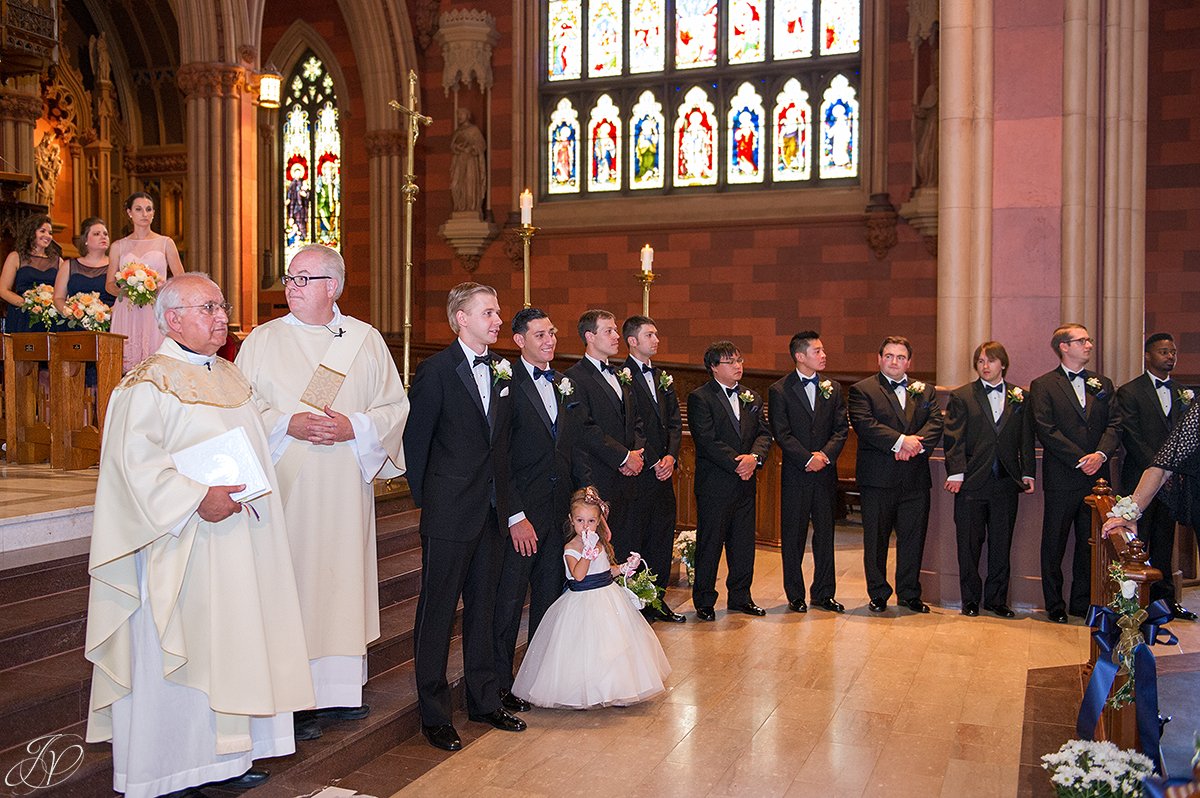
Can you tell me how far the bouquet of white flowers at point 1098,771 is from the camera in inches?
132

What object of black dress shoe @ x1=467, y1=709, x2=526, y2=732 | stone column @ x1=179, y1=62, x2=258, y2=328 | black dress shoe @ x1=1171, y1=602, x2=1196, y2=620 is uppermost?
stone column @ x1=179, y1=62, x2=258, y2=328

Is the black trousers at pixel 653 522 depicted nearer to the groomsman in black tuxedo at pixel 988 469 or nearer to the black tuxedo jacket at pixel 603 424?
the black tuxedo jacket at pixel 603 424

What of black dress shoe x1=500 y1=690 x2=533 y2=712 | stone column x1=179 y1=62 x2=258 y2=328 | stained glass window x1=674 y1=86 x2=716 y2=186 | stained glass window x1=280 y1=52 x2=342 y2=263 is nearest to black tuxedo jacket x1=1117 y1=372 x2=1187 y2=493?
black dress shoe x1=500 y1=690 x2=533 y2=712

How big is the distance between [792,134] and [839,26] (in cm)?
127

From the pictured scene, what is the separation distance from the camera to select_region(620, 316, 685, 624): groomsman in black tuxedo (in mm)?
6473

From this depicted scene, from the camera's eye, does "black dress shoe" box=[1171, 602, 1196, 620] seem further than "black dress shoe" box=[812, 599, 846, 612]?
No

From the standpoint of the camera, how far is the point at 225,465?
350cm

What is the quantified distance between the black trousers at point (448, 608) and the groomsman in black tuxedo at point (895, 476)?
3132mm

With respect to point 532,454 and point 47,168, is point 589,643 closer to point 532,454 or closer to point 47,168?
point 532,454

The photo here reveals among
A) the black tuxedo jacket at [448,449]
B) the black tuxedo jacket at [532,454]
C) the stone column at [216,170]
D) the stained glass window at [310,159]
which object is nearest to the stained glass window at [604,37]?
the stained glass window at [310,159]

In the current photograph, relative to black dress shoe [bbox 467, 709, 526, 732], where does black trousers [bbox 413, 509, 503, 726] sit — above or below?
above

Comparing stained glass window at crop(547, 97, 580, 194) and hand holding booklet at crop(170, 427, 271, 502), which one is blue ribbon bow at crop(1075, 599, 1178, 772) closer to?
hand holding booklet at crop(170, 427, 271, 502)

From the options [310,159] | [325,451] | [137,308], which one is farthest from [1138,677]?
[310,159]

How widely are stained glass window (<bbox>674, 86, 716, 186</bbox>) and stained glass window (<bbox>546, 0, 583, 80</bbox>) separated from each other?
58.3 inches
